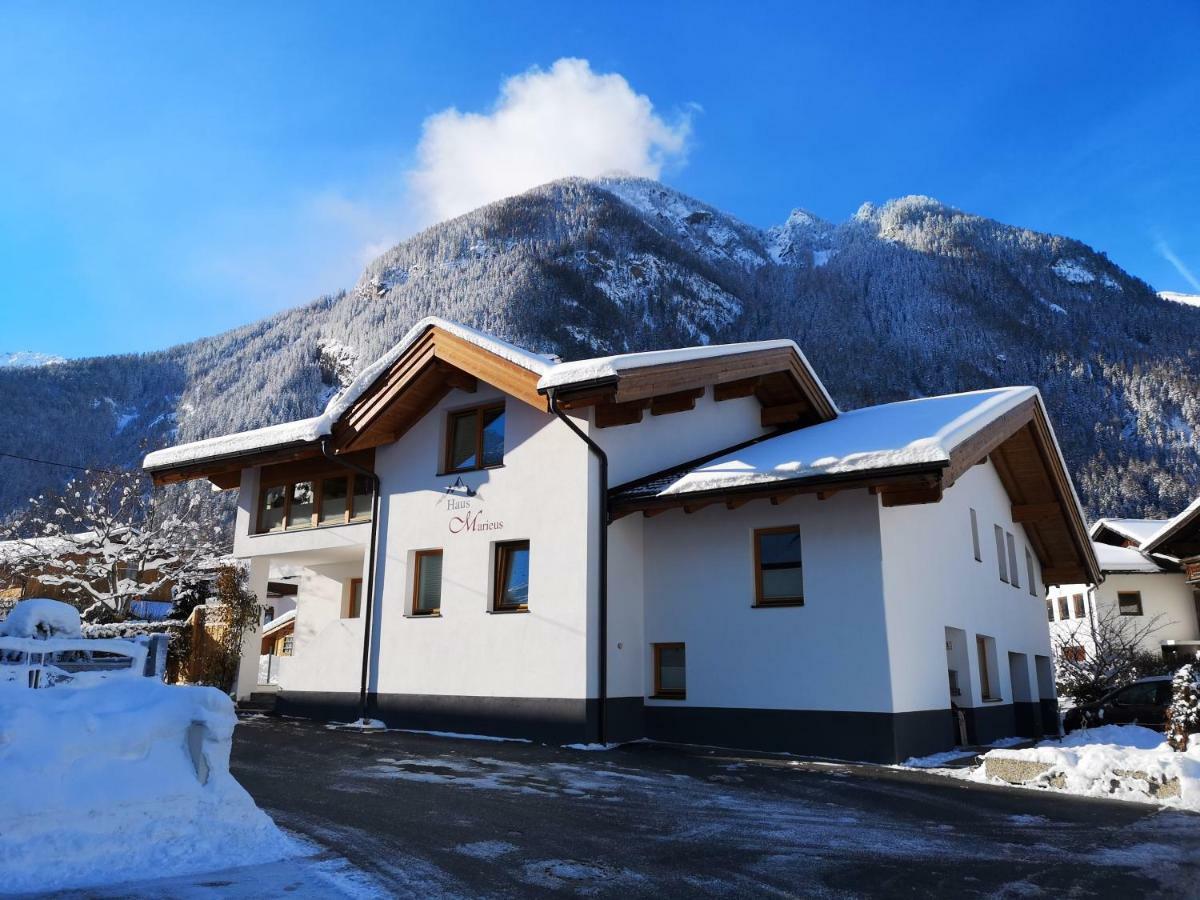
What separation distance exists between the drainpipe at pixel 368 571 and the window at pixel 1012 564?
549 inches

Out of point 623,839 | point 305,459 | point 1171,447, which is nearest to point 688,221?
point 1171,447

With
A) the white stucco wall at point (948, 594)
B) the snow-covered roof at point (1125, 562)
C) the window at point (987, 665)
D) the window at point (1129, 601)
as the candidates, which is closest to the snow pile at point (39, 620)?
the white stucco wall at point (948, 594)

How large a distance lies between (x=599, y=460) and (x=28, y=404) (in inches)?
4133

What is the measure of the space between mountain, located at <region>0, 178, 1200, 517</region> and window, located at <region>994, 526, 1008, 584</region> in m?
60.3

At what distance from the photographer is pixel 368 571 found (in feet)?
58.9

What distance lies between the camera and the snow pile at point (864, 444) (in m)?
13.1

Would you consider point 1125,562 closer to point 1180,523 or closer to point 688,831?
point 1180,523

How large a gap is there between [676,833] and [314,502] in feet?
46.3

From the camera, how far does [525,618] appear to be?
1553 cm

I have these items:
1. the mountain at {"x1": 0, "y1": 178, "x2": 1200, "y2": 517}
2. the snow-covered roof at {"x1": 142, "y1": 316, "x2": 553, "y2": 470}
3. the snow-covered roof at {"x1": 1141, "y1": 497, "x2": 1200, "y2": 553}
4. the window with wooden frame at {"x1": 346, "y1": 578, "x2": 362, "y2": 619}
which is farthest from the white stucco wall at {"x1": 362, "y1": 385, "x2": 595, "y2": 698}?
the mountain at {"x1": 0, "y1": 178, "x2": 1200, "y2": 517}

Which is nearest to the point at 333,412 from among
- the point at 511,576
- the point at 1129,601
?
the point at 511,576

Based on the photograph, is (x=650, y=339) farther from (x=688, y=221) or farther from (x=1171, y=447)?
(x=688, y=221)

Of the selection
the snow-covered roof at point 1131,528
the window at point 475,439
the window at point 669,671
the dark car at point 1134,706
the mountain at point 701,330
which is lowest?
the dark car at point 1134,706

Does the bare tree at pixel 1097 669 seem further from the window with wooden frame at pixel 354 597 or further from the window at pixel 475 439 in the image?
the window with wooden frame at pixel 354 597
